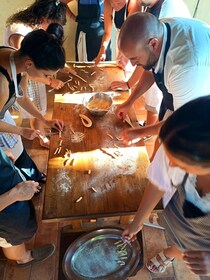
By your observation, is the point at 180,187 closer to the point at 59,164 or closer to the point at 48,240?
the point at 59,164

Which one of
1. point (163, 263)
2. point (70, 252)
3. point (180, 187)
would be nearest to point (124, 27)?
point (180, 187)

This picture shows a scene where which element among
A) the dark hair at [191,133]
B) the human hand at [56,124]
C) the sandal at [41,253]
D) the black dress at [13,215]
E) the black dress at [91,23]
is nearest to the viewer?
the dark hair at [191,133]

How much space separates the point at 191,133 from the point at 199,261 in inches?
23.7

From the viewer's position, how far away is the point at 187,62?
55.7 inches

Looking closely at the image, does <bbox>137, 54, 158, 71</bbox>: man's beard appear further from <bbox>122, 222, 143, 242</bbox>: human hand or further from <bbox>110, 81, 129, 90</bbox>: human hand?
<bbox>122, 222, 143, 242</bbox>: human hand

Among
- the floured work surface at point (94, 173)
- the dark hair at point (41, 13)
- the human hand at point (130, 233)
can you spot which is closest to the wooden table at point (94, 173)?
the floured work surface at point (94, 173)

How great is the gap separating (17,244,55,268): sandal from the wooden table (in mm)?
870

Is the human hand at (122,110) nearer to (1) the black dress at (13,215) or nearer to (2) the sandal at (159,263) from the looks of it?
(1) the black dress at (13,215)

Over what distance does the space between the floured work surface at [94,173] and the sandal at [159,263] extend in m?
0.81

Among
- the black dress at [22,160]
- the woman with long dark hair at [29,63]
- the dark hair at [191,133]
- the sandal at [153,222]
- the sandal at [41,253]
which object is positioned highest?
the dark hair at [191,133]

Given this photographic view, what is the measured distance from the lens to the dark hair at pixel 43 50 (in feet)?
4.73

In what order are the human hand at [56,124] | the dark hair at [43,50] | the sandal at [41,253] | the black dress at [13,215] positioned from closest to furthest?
the black dress at [13,215] < the dark hair at [43,50] < the human hand at [56,124] < the sandal at [41,253]

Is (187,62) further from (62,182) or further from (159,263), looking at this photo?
(159,263)

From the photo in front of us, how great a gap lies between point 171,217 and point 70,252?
0.54m
